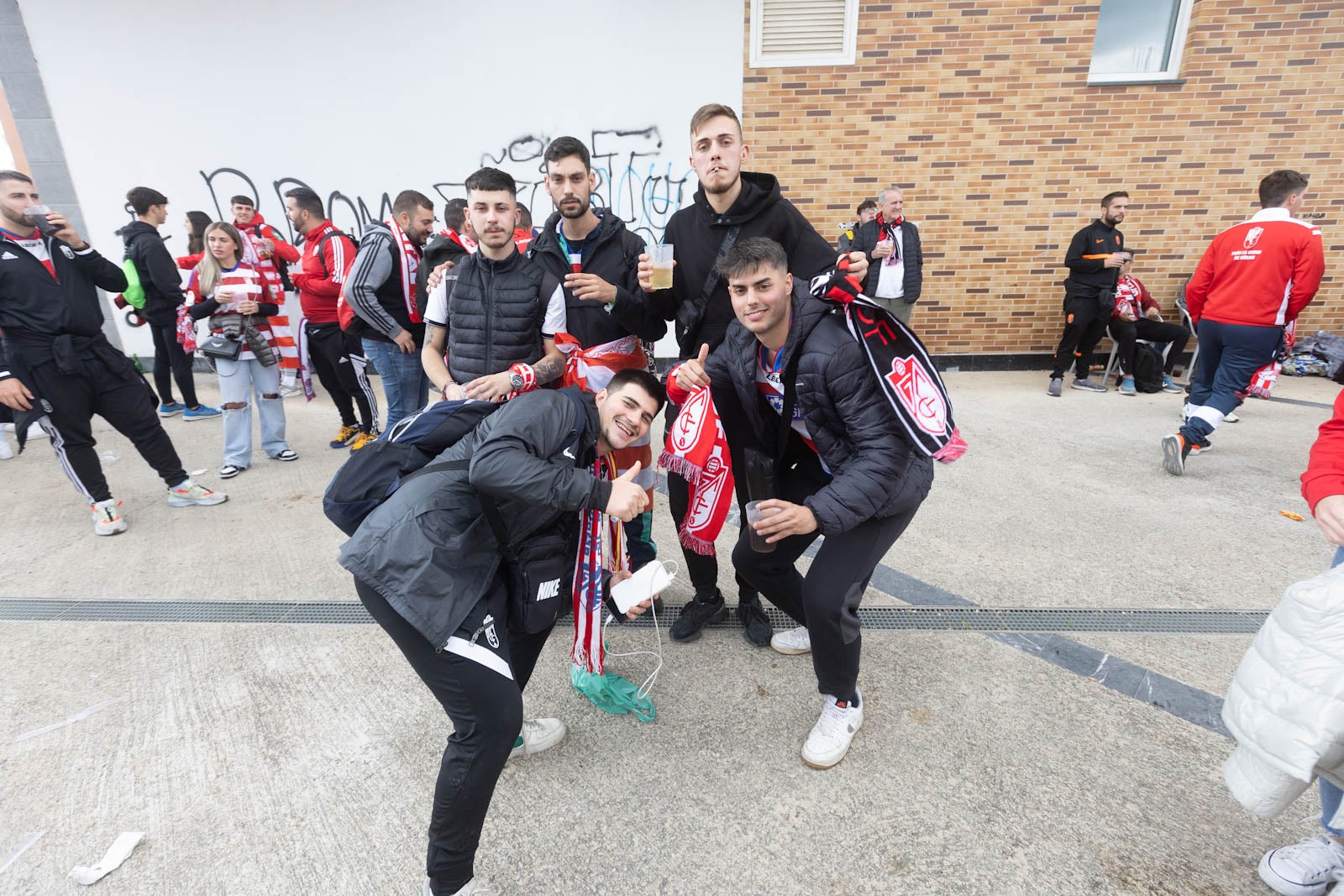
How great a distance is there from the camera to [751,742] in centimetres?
225

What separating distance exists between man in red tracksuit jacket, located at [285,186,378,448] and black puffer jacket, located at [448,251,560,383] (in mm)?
2692

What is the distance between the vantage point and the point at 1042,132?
6.71m

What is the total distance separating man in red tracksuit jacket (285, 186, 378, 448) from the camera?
5.08 m

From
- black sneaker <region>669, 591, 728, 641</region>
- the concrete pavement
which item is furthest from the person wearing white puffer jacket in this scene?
black sneaker <region>669, 591, 728, 641</region>

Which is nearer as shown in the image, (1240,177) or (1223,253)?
(1223,253)

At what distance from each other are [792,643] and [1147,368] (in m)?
5.96

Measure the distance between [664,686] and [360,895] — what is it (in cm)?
117

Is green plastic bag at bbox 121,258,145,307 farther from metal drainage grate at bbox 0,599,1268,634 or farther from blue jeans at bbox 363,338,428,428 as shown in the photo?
metal drainage grate at bbox 0,599,1268,634

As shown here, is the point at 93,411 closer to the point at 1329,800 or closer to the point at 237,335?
the point at 237,335

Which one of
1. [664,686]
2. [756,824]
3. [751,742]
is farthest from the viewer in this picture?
[664,686]

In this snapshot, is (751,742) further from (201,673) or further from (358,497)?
(201,673)

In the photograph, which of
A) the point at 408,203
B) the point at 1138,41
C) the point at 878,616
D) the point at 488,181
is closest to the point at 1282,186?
the point at 1138,41

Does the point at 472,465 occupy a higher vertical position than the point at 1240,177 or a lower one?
lower

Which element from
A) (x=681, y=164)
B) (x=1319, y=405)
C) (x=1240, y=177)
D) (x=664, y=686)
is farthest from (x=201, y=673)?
(x=1240, y=177)
